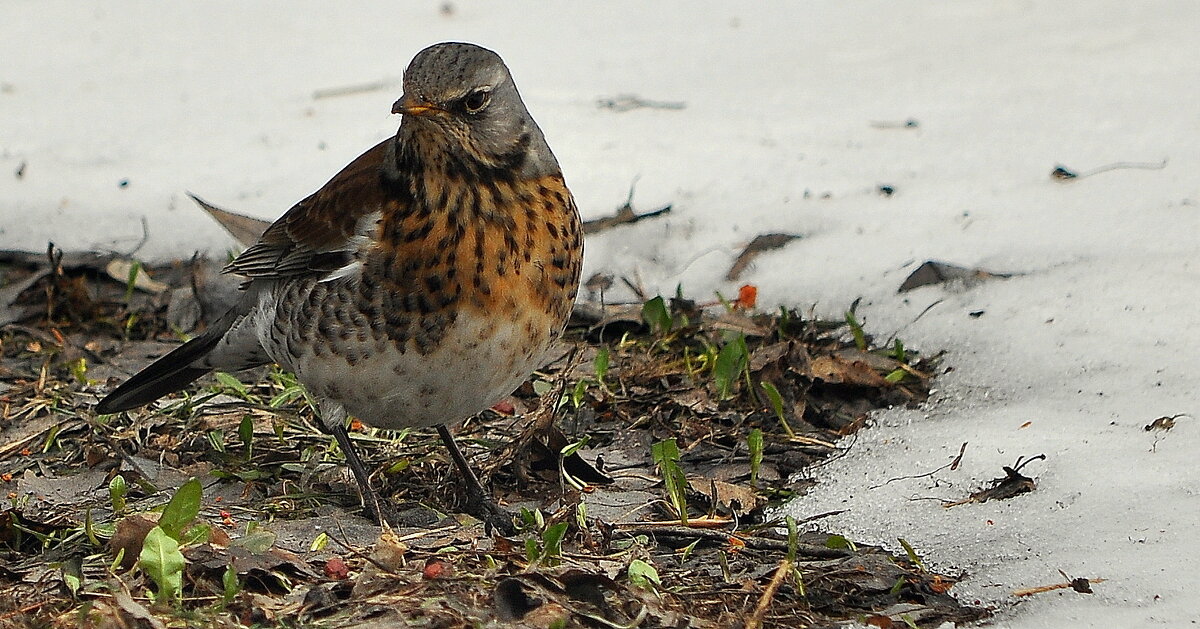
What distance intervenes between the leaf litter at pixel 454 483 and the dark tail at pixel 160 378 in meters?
0.13

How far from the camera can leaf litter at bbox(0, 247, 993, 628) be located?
134 inches

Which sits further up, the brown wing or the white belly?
the brown wing

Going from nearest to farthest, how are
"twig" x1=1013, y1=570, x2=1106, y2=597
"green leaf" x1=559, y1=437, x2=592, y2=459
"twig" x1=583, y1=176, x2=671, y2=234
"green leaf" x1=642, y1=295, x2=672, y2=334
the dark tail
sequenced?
"twig" x1=1013, y1=570, x2=1106, y2=597 < "green leaf" x1=559, y1=437, x2=592, y2=459 < the dark tail < "green leaf" x1=642, y1=295, x2=672, y2=334 < "twig" x1=583, y1=176, x2=671, y2=234

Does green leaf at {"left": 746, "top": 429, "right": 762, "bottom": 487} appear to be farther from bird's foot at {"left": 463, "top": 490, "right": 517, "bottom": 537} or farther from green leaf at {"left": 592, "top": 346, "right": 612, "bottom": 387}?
green leaf at {"left": 592, "top": 346, "right": 612, "bottom": 387}

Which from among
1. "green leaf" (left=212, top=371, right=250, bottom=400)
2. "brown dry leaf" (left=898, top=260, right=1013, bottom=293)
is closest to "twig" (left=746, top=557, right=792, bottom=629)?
"brown dry leaf" (left=898, top=260, right=1013, bottom=293)

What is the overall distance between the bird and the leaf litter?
1.23 ft

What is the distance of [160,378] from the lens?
4.92m

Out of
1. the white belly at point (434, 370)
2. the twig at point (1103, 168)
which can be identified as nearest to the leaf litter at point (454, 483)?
the white belly at point (434, 370)

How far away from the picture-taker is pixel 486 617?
327 cm

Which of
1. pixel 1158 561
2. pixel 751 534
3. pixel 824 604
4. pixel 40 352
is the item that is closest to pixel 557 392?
pixel 751 534

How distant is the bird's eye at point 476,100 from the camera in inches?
159

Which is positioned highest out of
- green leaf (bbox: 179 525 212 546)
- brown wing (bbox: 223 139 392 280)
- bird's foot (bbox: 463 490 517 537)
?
brown wing (bbox: 223 139 392 280)

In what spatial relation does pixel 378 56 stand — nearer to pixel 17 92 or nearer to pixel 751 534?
pixel 17 92

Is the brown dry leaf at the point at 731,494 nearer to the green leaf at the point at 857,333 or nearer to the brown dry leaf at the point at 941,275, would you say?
the green leaf at the point at 857,333
